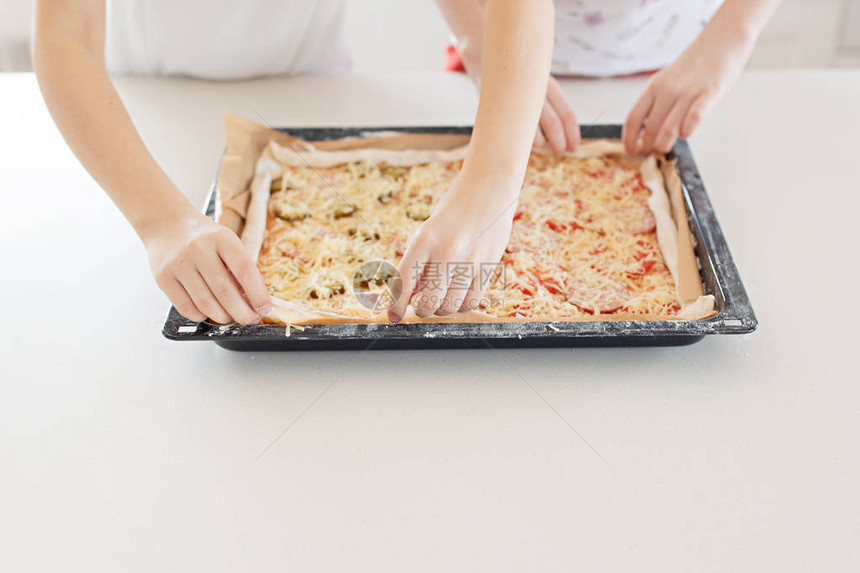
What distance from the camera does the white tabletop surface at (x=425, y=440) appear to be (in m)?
0.81

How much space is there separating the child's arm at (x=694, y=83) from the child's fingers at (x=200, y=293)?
2.58ft

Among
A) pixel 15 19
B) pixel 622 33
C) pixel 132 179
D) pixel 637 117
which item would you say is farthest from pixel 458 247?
pixel 15 19

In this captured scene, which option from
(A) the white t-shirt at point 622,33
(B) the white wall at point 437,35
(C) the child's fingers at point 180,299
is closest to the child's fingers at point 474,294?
(C) the child's fingers at point 180,299

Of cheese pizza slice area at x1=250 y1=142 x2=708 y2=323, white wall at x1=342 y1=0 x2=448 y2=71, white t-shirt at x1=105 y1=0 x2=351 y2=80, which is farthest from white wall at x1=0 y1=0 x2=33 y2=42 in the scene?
cheese pizza slice area at x1=250 y1=142 x2=708 y2=323

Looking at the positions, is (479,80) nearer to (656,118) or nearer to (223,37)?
(656,118)

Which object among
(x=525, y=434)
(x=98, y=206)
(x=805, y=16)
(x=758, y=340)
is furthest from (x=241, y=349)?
(x=805, y=16)

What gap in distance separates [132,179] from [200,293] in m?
0.21

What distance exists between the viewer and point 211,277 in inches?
37.2

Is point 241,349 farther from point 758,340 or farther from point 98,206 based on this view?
point 758,340

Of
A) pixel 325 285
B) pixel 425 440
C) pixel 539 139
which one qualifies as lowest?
pixel 425 440

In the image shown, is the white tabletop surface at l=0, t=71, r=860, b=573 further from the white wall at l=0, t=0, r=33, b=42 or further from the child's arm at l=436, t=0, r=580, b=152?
the white wall at l=0, t=0, r=33, b=42

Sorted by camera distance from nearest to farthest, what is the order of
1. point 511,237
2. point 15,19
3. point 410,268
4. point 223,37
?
point 410,268 < point 511,237 < point 223,37 < point 15,19

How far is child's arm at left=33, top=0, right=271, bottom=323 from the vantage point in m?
0.95

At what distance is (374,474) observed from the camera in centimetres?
88
